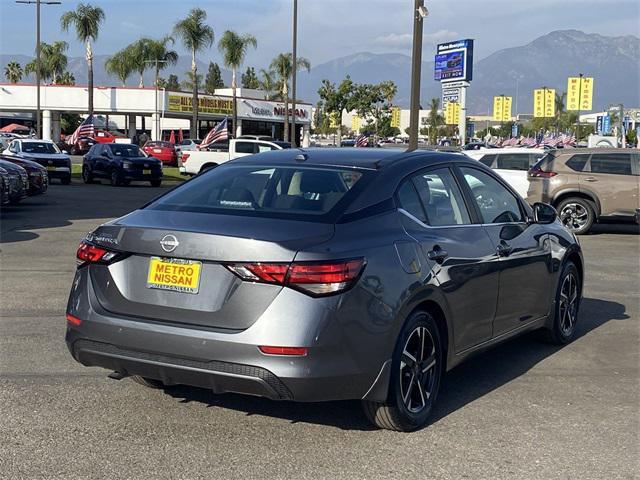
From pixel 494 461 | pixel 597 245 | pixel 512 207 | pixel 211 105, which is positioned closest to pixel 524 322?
pixel 512 207

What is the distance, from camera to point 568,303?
22.8 feet

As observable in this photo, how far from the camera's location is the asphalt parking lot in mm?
4148

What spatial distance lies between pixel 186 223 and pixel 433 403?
188 cm

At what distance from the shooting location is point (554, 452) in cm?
444

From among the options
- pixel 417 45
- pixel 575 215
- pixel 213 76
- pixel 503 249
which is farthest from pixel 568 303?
pixel 213 76

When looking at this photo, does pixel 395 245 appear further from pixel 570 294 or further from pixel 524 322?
pixel 570 294

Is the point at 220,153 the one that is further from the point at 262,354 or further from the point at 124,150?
the point at 262,354

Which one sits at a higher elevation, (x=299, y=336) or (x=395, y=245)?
(x=395, y=245)

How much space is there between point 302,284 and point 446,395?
1862 millimetres

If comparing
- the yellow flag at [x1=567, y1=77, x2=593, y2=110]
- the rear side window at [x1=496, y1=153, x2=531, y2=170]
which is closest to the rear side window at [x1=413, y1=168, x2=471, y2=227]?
the rear side window at [x1=496, y1=153, x2=531, y2=170]

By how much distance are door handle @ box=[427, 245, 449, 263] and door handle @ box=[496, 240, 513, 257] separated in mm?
777

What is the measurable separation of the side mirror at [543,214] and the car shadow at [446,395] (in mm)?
983

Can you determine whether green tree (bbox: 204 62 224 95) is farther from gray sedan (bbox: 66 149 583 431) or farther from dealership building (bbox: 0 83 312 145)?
gray sedan (bbox: 66 149 583 431)

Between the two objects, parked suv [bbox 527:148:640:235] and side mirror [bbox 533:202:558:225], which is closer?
side mirror [bbox 533:202:558:225]
